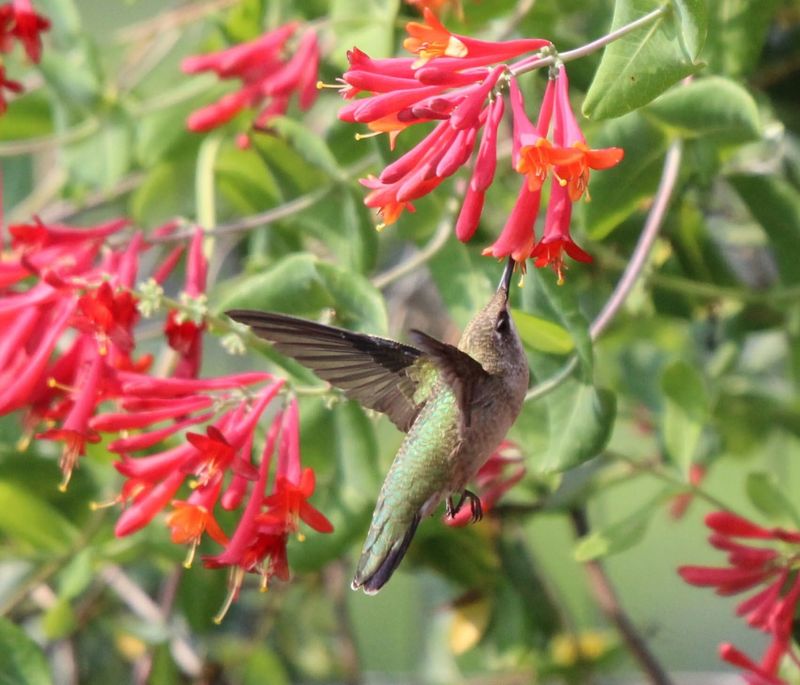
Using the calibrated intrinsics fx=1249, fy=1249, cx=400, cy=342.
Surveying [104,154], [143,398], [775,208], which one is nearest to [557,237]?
[143,398]

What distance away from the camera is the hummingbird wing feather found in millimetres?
804

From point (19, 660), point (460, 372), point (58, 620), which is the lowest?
point (58, 620)

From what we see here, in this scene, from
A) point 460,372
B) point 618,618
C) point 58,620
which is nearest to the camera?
point 460,372

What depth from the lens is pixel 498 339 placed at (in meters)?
0.87

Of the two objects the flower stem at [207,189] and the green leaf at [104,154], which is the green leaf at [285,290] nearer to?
the flower stem at [207,189]

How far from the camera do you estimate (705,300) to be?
4.29 ft

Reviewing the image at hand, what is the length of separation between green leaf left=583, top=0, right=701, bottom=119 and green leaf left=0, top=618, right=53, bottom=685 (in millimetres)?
661

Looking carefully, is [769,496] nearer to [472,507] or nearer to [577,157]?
[472,507]

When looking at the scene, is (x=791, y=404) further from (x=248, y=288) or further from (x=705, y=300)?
(x=248, y=288)

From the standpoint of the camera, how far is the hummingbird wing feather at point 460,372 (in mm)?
804

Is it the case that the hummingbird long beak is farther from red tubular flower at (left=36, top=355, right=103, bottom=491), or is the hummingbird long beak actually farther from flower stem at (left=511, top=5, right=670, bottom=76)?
red tubular flower at (left=36, top=355, right=103, bottom=491)

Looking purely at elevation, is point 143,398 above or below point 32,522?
above

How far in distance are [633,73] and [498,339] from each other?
0.68ft

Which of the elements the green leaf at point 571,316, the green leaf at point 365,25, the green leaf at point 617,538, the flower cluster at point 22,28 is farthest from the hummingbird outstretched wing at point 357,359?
the flower cluster at point 22,28
